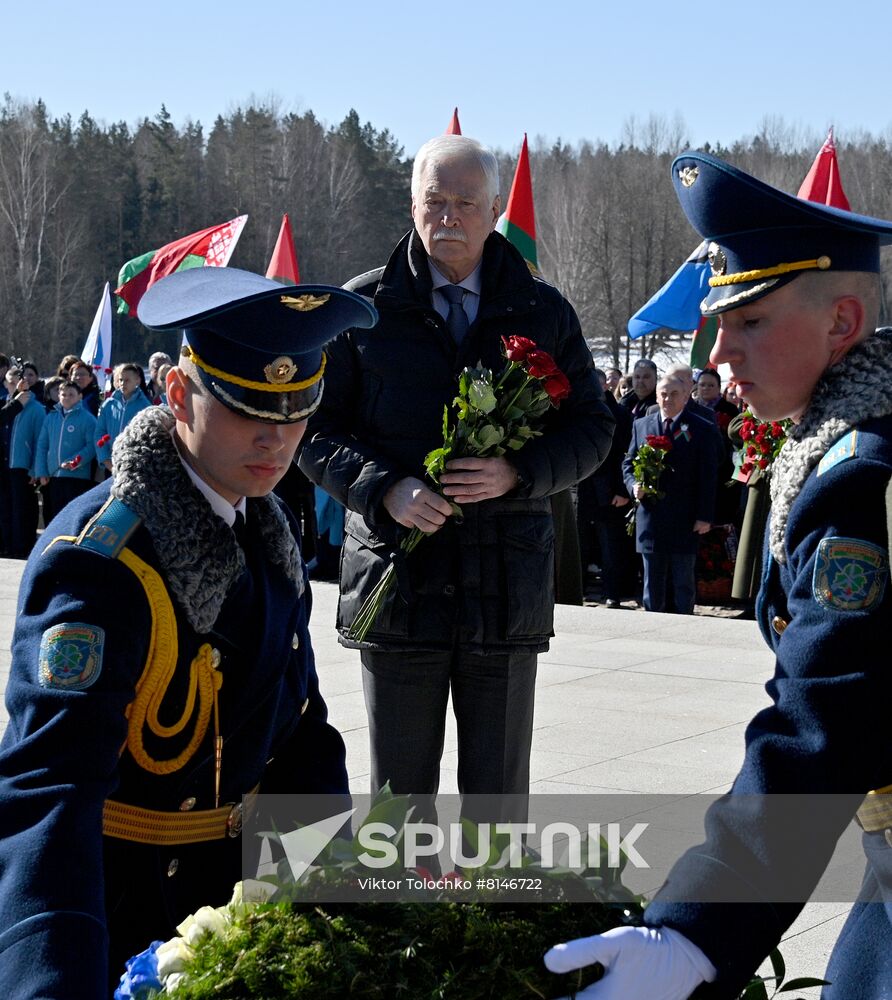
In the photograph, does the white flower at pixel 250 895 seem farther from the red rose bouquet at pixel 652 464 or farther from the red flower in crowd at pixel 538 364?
the red rose bouquet at pixel 652 464

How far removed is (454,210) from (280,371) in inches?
62.1

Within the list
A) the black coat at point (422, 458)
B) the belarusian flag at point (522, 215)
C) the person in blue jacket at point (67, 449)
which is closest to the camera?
the black coat at point (422, 458)

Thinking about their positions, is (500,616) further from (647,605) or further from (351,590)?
(647,605)

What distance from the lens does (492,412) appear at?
3.82 meters

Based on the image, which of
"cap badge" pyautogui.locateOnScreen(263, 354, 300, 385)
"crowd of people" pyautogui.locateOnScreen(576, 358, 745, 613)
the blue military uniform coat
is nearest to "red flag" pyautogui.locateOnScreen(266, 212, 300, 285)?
"crowd of people" pyautogui.locateOnScreen(576, 358, 745, 613)

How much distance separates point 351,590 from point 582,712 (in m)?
3.24

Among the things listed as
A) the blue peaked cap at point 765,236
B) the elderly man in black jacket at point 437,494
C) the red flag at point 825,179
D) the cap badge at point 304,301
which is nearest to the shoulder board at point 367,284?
the elderly man in black jacket at point 437,494

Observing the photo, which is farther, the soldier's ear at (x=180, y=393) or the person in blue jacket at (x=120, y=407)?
the person in blue jacket at (x=120, y=407)

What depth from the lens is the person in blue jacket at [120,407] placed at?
46.3 ft

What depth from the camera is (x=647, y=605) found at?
11.1m

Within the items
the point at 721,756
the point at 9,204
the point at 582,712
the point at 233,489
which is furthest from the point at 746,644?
the point at 9,204

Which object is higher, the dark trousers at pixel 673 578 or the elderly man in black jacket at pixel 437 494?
the elderly man in black jacket at pixel 437 494

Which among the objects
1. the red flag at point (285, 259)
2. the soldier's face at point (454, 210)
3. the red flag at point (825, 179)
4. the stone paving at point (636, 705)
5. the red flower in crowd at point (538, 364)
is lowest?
the stone paving at point (636, 705)

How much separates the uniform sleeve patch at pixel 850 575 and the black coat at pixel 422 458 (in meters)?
1.95
